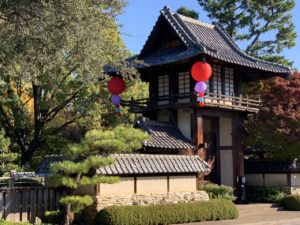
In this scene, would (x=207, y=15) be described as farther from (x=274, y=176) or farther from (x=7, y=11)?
(x=7, y=11)

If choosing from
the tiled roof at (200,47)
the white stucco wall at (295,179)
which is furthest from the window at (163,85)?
the white stucco wall at (295,179)

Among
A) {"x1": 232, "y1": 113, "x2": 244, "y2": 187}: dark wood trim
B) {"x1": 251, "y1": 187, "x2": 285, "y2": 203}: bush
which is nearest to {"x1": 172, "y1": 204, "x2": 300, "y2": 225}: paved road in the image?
{"x1": 251, "y1": 187, "x2": 285, "y2": 203}: bush

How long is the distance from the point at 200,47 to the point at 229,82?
5363 millimetres

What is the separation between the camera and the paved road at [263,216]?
2171 cm

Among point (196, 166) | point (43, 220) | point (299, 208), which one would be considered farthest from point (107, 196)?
point (299, 208)

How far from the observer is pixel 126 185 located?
20.8 metres

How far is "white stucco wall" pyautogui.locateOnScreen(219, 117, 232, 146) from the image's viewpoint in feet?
106

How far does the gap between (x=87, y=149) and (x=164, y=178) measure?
5.84 m

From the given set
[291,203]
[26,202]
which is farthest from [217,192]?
[26,202]

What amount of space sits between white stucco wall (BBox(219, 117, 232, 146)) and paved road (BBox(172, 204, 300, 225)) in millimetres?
5749

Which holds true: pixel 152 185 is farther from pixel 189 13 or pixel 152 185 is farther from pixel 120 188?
pixel 189 13

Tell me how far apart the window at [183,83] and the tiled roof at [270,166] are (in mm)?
7541

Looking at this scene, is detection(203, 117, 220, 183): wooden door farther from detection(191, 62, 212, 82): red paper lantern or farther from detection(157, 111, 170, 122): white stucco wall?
detection(191, 62, 212, 82): red paper lantern

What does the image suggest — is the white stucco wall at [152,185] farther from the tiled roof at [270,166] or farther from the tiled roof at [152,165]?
the tiled roof at [270,166]
